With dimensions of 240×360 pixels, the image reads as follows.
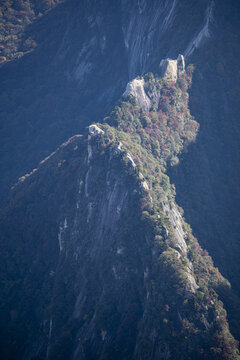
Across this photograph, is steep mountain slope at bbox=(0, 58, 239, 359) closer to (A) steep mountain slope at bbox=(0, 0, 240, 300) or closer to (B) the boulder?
(B) the boulder

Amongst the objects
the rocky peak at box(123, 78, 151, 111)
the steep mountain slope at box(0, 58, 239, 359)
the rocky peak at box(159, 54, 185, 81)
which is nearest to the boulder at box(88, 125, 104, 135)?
the steep mountain slope at box(0, 58, 239, 359)

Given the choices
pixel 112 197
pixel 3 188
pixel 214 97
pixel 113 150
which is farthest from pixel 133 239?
pixel 3 188

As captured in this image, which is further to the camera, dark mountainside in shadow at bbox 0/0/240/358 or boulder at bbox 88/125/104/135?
dark mountainside in shadow at bbox 0/0/240/358

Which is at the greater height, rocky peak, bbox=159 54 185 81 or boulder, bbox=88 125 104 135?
rocky peak, bbox=159 54 185 81

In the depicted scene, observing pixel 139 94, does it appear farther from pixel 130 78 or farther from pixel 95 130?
pixel 130 78

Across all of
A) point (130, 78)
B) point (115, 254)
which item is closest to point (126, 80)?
point (130, 78)

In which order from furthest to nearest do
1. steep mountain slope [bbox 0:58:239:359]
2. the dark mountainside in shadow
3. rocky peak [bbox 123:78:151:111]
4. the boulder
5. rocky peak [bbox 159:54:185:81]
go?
rocky peak [bbox 159:54:185:81], rocky peak [bbox 123:78:151:111], the dark mountainside in shadow, the boulder, steep mountain slope [bbox 0:58:239:359]

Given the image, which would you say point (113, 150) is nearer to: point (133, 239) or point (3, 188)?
point (133, 239)

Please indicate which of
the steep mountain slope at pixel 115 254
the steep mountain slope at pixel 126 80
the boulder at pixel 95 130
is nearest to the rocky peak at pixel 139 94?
the steep mountain slope at pixel 115 254

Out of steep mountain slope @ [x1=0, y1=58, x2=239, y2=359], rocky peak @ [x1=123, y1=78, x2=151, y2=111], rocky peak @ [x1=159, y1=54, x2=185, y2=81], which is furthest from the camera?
rocky peak @ [x1=159, y1=54, x2=185, y2=81]

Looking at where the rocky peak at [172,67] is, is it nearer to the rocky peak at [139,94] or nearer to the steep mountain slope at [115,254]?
the steep mountain slope at [115,254]
